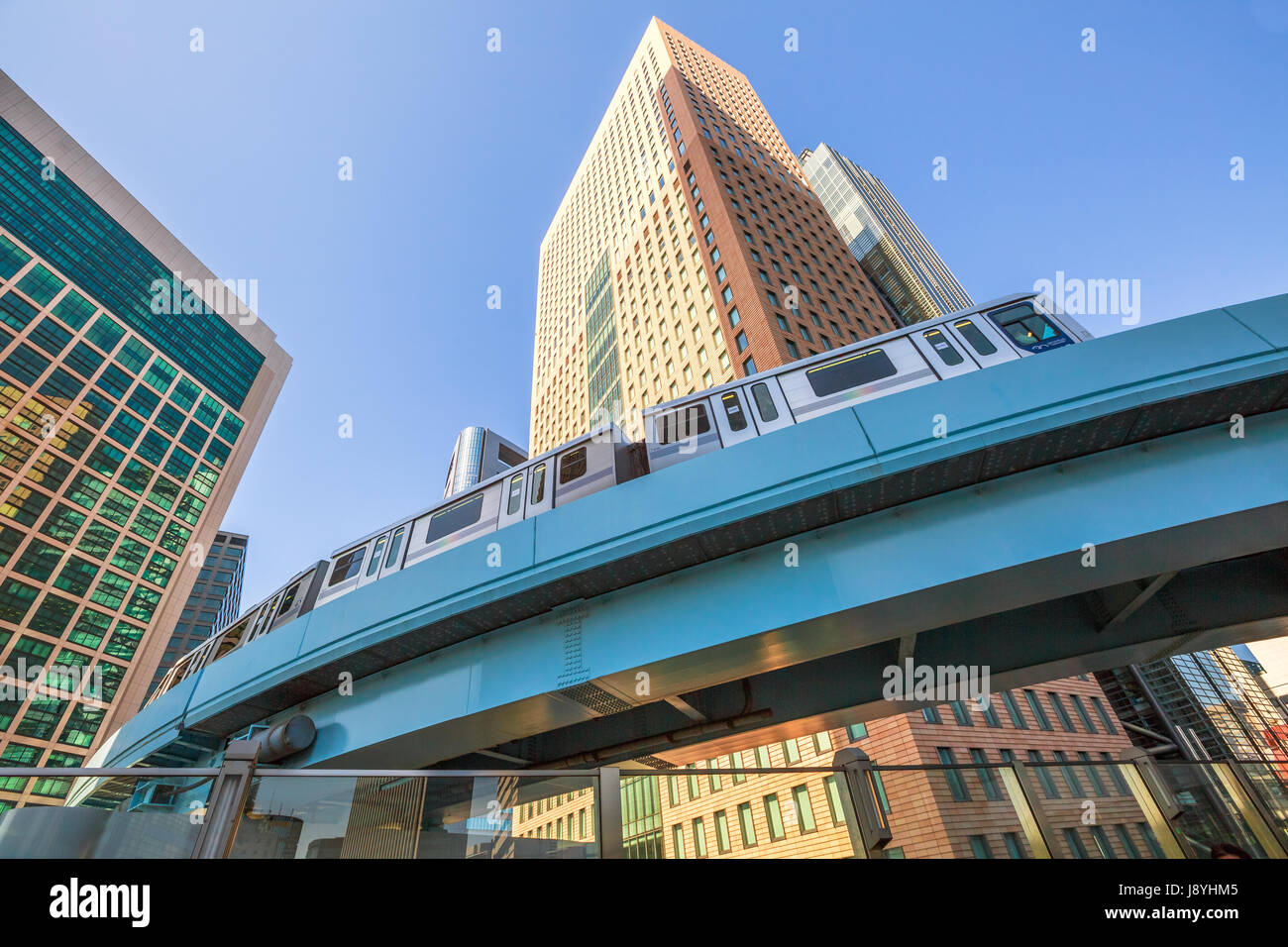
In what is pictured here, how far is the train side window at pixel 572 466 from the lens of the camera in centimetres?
1014

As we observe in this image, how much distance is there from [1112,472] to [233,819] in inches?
356

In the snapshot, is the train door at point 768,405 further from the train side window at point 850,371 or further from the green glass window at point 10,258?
the green glass window at point 10,258

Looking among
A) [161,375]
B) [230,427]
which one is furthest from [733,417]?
[230,427]

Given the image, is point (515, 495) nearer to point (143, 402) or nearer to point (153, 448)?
point (153, 448)

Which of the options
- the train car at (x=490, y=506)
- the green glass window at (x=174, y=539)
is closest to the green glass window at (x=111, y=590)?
the green glass window at (x=174, y=539)

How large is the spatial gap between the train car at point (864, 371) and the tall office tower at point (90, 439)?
69973mm

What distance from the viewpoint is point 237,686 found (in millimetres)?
10094

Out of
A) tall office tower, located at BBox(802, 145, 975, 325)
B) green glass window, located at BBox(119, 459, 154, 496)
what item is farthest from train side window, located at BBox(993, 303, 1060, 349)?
green glass window, located at BBox(119, 459, 154, 496)

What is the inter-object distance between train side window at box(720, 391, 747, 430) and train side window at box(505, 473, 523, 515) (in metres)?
4.18

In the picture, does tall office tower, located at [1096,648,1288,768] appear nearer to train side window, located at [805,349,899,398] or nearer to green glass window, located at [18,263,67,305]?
train side window, located at [805,349,899,398]

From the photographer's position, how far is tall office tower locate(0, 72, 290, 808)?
5678cm

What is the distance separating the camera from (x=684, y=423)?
33.3ft
